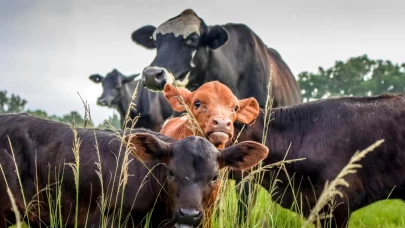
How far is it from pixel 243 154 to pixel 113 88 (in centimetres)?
1630

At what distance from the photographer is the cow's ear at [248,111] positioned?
507 cm

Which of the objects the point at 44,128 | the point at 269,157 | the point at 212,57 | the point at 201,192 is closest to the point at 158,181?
the point at 201,192

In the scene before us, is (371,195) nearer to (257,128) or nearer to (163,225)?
(257,128)

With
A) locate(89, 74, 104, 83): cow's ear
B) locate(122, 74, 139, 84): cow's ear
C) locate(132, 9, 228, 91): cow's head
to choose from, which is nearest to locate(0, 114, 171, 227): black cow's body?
locate(132, 9, 228, 91): cow's head

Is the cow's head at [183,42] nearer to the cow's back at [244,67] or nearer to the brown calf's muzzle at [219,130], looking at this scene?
the cow's back at [244,67]

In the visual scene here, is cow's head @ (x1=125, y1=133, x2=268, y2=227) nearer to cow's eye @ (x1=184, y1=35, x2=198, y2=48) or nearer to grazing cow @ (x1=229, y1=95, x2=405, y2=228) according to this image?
grazing cow @ (x1=229, y1=95, x2=405, y2=228)

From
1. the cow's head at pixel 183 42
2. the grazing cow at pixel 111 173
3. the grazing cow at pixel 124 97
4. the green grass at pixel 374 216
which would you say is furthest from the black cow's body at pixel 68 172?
the grazing cow at pixel 124 97

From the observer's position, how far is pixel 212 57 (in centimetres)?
802

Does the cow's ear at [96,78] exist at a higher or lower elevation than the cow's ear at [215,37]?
lower

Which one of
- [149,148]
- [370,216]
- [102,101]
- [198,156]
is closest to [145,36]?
[370,216]

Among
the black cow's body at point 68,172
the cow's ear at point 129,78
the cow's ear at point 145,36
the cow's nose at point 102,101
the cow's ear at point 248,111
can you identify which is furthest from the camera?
the cow's ear at point 129,78

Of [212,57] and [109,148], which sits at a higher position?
[212,57]

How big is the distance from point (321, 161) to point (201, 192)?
1.89m

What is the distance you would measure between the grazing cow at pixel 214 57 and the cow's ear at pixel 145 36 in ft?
2.89
